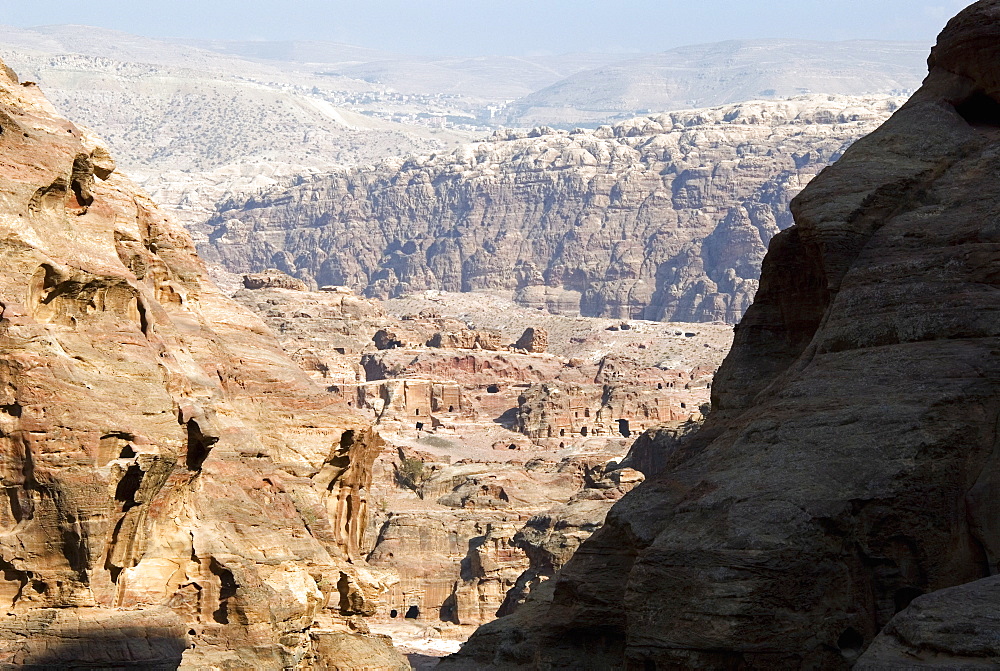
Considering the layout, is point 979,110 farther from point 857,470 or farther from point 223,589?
point 223,589

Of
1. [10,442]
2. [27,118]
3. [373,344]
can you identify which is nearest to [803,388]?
[10,442]

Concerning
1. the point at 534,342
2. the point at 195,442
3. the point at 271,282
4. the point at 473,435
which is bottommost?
the point at 473,435

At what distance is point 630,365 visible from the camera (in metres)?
164

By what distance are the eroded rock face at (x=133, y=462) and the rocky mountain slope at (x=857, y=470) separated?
6.44 m

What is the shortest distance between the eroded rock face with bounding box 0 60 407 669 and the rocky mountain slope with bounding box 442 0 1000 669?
644 centimetres

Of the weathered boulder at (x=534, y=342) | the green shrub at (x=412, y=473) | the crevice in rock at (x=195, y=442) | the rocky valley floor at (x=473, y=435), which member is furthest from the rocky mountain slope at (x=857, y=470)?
the weathered boulder at (x=534, y=342)

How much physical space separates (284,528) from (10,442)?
400 inches

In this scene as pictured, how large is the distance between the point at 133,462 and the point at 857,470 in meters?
10.4

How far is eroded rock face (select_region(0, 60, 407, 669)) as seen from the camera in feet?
70.8

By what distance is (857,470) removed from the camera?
1772cm

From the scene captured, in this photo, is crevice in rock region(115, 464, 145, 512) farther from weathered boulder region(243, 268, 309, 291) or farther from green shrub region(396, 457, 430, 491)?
weathered boulder region(243, 268, 309, 291)

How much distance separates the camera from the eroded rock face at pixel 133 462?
70.8ft

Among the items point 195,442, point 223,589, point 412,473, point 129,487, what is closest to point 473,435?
point 412,473

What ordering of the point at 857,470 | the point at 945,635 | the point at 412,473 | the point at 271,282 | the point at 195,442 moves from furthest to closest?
1. the point at 271,282
2. the point at 412,473
3. the point at 195,442
4. the point at 857,470
5. the point at 945,635
